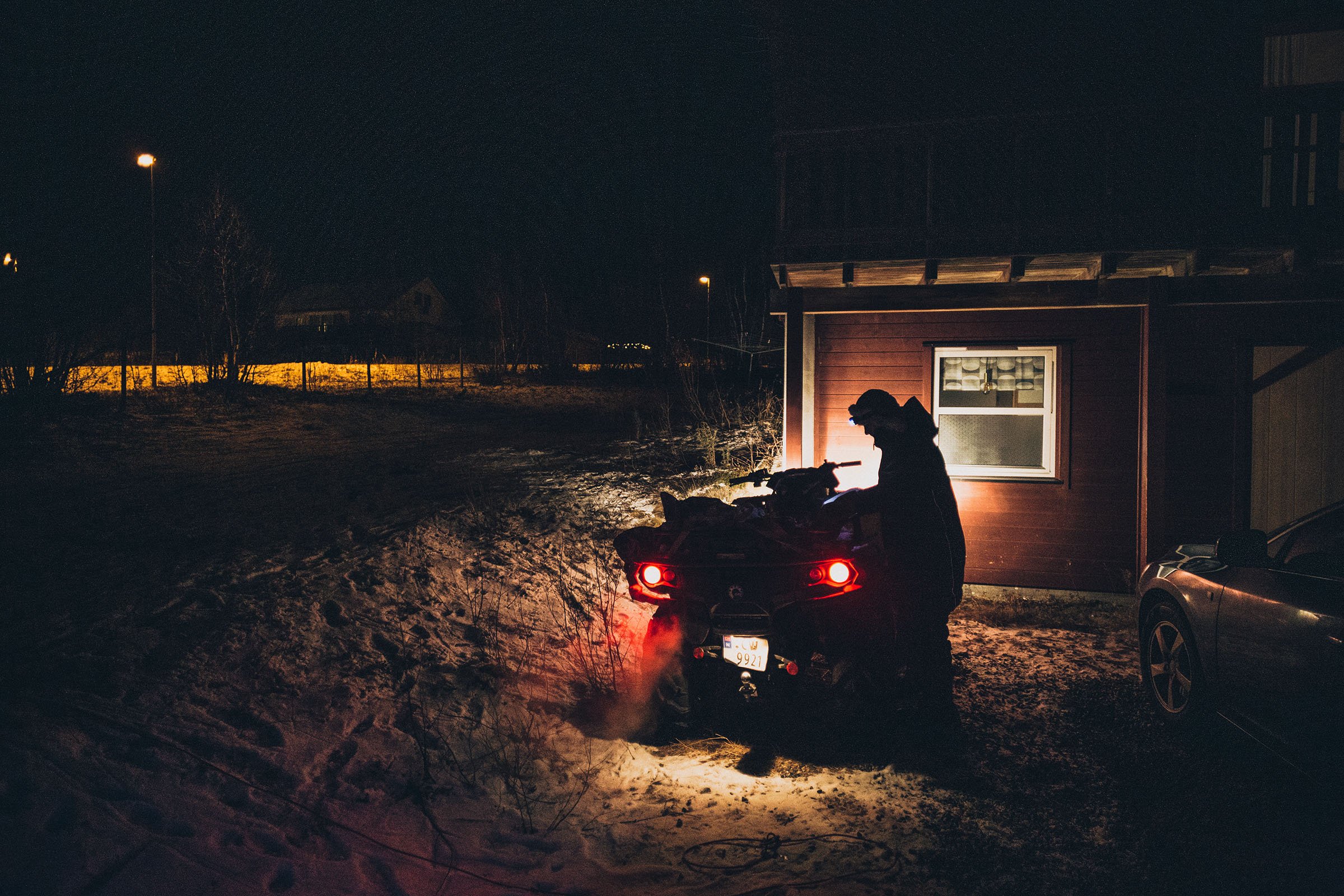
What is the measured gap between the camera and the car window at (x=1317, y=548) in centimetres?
350

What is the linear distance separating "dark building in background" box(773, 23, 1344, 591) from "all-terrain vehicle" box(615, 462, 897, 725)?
3883mm

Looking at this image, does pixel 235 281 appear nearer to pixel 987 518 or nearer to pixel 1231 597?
pixel 987 518

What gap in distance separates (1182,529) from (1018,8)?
6.28 m

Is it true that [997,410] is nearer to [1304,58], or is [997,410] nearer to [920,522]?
[920,522]

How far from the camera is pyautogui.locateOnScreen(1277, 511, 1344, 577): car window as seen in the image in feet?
11.5

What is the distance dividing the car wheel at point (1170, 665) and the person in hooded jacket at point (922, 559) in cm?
120

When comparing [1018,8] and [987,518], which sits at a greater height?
[1018,8]

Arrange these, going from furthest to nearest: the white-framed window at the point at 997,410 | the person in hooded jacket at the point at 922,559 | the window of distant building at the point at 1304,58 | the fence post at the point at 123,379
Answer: the fence post at the point at 123,379 < the window of distant building at the point at 1304,58 < the white-framed window at the point at 997,410 < the person in hooded jacket at the point at 922,559

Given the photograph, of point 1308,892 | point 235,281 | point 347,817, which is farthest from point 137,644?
point 235,281

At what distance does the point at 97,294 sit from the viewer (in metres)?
13.0

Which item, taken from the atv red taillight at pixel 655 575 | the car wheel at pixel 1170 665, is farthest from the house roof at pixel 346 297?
the car wheel at pixel 1170 665

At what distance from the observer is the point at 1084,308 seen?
7656 mm

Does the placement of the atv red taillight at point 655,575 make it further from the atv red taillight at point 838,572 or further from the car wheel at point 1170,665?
the car wheel at point 1170,665

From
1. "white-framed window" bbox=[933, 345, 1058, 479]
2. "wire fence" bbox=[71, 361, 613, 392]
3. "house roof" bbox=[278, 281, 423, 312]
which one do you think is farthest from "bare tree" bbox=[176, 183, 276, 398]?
"house roof" bbox=[278, 281, 423, 312]
